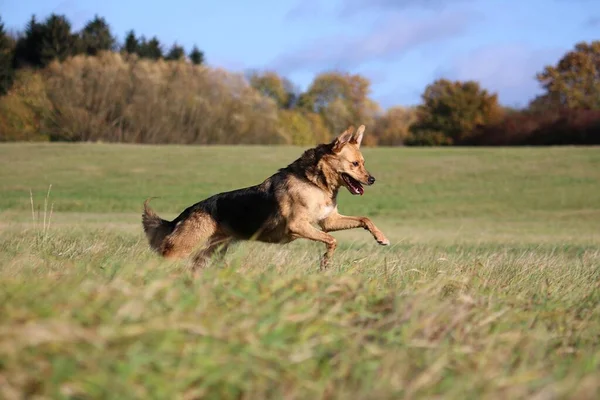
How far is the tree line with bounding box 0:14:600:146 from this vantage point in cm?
5278

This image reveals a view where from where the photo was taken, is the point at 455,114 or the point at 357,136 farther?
the point at 455,114

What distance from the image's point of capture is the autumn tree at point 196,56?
255 ft

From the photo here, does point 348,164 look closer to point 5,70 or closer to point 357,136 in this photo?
point 357,136

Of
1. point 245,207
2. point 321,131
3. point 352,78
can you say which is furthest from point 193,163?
point 352,78

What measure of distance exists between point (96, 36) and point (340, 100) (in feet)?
104

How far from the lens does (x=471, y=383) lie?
330cm

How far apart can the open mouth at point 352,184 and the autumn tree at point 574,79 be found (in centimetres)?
6571

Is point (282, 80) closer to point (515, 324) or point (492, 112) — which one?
point (492, 112)

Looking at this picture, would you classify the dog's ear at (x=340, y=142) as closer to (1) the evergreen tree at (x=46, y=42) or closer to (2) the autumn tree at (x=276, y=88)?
(1) the evergreen tree at (x=46, y=42)

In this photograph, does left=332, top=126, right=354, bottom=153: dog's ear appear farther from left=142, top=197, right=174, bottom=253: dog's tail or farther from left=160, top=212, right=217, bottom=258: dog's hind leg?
left=142, top=197, right=174, bottom=253: dog's tail

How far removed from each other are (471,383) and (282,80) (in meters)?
88.5

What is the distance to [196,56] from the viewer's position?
256 ft

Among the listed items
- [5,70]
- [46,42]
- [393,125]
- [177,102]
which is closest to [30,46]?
[46,42]

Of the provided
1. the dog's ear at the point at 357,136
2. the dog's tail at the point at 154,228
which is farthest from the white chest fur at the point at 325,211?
the dog's tail at the point at 154,228
